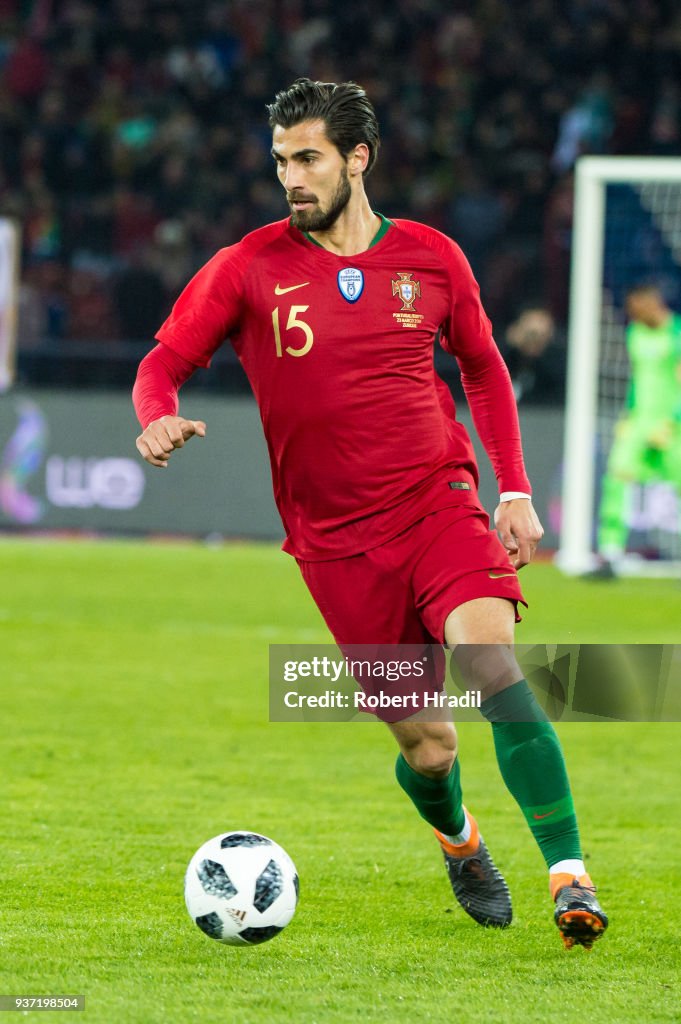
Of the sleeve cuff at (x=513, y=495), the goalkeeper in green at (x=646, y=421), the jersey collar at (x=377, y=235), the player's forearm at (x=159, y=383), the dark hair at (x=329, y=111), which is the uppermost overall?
the dark hair at (x=329, y=111)

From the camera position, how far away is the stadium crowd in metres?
16.5

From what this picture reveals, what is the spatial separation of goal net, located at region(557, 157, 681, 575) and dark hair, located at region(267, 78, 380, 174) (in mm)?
8192

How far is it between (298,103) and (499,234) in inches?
480

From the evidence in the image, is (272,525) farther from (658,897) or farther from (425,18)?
(658,897)

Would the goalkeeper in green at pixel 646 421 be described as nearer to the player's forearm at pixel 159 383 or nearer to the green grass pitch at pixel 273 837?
the green grass pitch at pixel 273 837

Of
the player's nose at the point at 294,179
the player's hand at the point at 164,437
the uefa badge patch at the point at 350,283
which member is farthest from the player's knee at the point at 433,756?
the player's nose at the point at 294,179

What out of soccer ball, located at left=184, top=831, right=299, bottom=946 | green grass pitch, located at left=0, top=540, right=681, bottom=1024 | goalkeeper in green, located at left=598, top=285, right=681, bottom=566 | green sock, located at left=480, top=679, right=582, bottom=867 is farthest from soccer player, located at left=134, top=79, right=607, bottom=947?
goalkeeper in green, located at left=598, top=285, right=681, bottom=566

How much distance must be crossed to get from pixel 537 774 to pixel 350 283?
1302mm

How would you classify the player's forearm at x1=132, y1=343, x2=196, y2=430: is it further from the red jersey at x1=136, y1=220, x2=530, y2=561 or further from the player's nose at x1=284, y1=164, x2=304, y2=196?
the player's nose at x1=284, y1=164, x2=304, y2=196

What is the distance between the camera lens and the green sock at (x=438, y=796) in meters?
4.32

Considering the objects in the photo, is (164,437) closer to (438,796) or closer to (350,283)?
(350,283)

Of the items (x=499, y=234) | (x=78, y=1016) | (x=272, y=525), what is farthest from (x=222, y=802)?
(x=499, y=234)

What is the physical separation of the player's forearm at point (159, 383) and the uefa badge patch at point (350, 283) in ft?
1.39

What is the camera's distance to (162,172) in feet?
58.0
